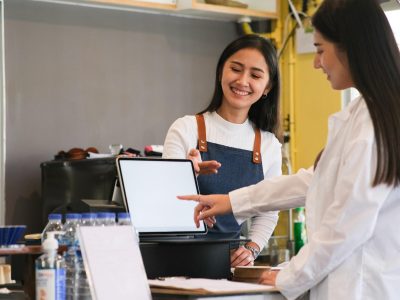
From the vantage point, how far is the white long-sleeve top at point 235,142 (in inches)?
117

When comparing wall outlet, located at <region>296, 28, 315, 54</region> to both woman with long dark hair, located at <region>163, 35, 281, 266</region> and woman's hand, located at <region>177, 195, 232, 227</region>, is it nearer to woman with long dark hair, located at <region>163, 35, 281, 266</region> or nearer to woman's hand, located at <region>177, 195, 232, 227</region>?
woman with long dark hair, located at <region>163, 35, 281, 266</region>

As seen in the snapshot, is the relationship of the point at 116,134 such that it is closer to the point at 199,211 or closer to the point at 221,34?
the point at 221,34

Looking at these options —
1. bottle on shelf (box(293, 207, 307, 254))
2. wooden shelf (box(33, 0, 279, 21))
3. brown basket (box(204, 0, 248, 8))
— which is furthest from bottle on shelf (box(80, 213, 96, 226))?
brown basket (box(204, 0, 248, 8))

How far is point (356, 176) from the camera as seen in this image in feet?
6.52

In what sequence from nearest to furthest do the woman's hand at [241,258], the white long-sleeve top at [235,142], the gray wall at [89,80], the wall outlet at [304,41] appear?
the woman's hand at [241,258] → the white long-sleeve top at [235,142] → the gray wall at [89,80] → the wall outlet at [304,41]

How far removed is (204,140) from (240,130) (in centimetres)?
15

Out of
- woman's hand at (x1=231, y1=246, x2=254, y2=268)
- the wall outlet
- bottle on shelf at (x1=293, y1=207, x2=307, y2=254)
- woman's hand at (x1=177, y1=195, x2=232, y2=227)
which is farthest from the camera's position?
the wall outlet

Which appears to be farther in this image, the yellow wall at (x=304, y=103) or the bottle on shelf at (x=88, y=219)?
the yellow wall at (x=304, y=103)

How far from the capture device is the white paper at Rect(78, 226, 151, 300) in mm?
2020

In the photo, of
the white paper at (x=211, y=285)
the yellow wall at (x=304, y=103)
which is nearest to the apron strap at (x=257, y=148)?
the white paper at (x=211, y=285)

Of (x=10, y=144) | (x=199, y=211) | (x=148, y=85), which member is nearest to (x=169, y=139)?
(x=199, y=211)

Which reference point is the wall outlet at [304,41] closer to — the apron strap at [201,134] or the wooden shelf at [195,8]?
the wooden shelf at [195,8]

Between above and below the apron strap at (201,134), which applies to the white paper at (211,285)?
below

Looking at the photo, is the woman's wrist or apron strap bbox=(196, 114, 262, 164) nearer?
the woman's wrist
